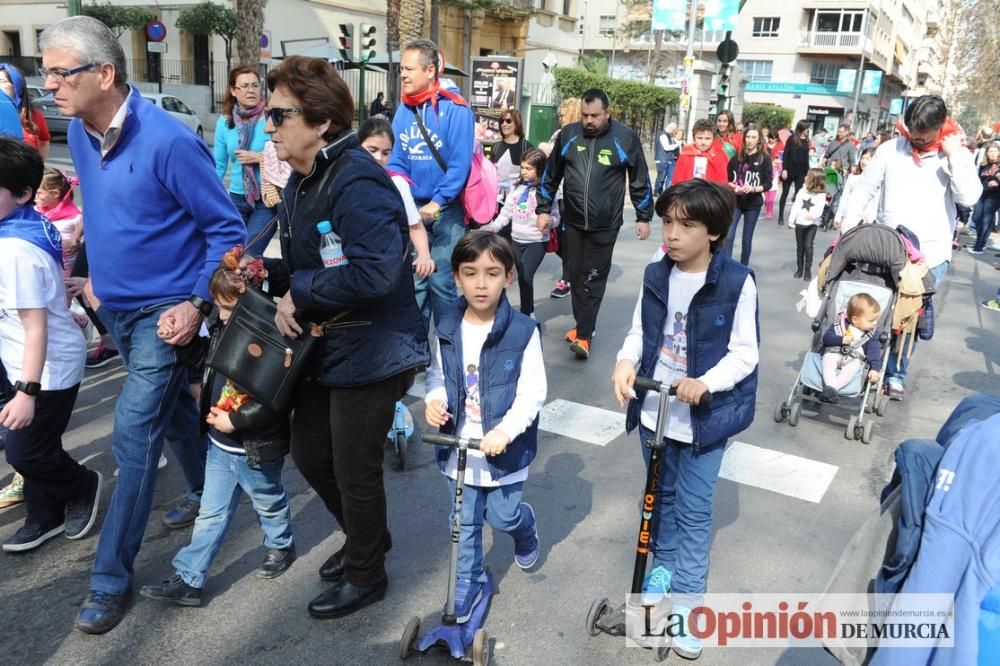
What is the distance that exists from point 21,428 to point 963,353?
8.14 m

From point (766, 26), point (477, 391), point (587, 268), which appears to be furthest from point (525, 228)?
point (766, 26)

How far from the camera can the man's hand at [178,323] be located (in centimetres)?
294

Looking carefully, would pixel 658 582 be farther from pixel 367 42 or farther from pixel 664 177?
pixel 367 42

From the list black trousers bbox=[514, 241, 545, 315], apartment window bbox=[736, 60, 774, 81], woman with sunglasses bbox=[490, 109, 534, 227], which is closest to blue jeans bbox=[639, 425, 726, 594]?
black trousers bbox=[514, 241, 545, 315]

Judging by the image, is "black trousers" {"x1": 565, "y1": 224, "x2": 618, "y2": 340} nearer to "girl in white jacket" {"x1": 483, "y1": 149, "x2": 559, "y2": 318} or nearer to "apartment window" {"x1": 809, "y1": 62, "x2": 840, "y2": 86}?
"girl in white jacket" {"x1": 483, "y1": 149, "x2": 559, "y2": 318}

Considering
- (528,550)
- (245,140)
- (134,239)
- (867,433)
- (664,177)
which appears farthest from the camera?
(664,177)

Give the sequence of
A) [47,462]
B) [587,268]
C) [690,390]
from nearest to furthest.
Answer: [690,390] < [47,462] < [587,268]

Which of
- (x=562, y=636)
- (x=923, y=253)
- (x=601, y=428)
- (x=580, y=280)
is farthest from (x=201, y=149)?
(x=923, y=253)

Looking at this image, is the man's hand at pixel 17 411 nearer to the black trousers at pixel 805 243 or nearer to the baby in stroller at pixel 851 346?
the baby in stroller at pixel 851 346

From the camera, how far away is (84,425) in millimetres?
5012

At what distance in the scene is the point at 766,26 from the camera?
200ft

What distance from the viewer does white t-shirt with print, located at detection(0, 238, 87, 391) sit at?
10.3ft

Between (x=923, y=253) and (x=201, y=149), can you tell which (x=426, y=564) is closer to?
(x=201, y=149)

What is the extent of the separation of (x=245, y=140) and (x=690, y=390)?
481 cm
